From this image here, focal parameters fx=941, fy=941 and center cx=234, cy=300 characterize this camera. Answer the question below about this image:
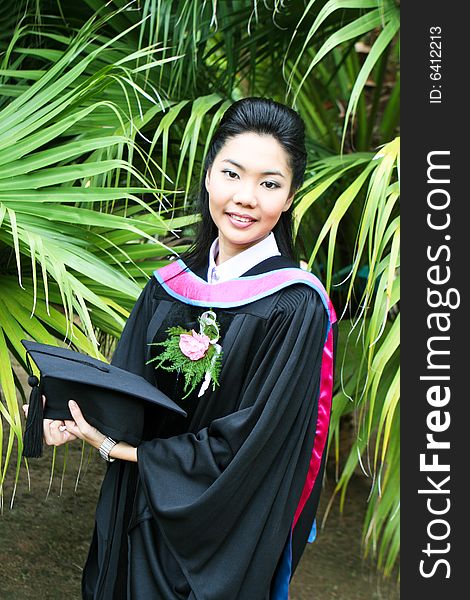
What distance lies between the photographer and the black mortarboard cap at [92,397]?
6.13 feet

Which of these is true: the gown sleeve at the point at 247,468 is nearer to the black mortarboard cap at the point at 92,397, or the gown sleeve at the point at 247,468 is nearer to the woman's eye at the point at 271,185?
the black mortarboard cap at the point at 92,397

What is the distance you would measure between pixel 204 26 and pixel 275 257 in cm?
166

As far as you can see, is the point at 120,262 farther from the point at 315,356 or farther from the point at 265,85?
the point at 265,85

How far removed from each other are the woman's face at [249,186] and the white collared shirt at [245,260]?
5 centimetres

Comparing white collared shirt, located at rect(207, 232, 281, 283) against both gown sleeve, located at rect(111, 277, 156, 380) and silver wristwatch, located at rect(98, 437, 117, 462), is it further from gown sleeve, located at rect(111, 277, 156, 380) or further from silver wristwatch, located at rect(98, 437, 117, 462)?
silver wristwatch, located at rect(98, 437, 117, 462)

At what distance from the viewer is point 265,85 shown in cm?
427

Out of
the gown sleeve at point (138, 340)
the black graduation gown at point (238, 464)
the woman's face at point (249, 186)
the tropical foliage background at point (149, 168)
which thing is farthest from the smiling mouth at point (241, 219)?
the tropical foliage background at point (149, 168)

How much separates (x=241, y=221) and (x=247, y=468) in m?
0.51

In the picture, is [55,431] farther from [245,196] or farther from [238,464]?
[245,196]

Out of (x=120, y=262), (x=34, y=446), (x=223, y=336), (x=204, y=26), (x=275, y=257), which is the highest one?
(x=204, y=26)

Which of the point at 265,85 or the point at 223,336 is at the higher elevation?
the point at 265,85

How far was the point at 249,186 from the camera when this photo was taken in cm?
195

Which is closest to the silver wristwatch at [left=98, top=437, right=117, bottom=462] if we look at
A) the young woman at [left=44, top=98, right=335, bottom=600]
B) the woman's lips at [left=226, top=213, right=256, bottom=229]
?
the young woman at [left=44, top=98, right=335, bottom=600]

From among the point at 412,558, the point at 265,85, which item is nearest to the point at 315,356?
the point at 412,558
